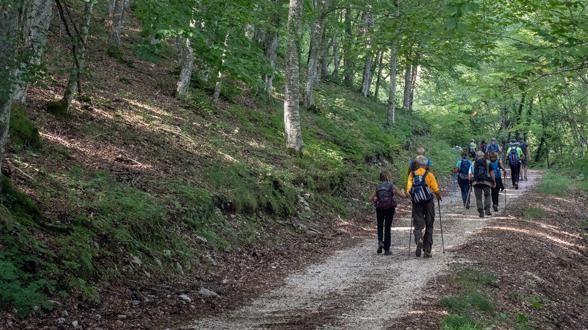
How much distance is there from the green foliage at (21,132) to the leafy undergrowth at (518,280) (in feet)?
23.1

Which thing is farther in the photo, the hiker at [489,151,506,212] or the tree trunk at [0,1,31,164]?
the hiker at [489,151,506,212]

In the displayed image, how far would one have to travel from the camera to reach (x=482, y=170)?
1716cm

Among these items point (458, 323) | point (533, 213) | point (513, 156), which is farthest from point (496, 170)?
point (458, 323)

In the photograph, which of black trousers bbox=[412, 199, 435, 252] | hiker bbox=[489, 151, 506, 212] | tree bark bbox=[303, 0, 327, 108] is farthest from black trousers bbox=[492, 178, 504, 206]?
tree bark bbox=[303, 0, 327, 108]

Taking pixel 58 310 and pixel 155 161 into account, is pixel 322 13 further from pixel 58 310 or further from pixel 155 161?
pixel 58 310

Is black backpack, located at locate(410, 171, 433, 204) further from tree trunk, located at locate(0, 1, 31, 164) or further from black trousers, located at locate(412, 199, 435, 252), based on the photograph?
tree trunk, located at locate(0, 1, 31, 164)

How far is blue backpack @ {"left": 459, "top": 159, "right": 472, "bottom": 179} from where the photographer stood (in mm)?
18859

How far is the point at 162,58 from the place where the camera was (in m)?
23.1

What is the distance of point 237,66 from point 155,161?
166 inches

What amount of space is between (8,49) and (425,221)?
8.59m

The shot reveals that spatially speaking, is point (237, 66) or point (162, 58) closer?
point (237, 66)

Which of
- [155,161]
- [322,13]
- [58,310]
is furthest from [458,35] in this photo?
[322,13]

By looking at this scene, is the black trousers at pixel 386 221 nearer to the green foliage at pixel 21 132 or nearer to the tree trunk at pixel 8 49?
the green foliage at pixel 21 132

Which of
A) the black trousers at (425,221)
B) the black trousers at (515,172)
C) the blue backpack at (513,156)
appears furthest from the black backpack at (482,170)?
the black trousers at (515,172)
